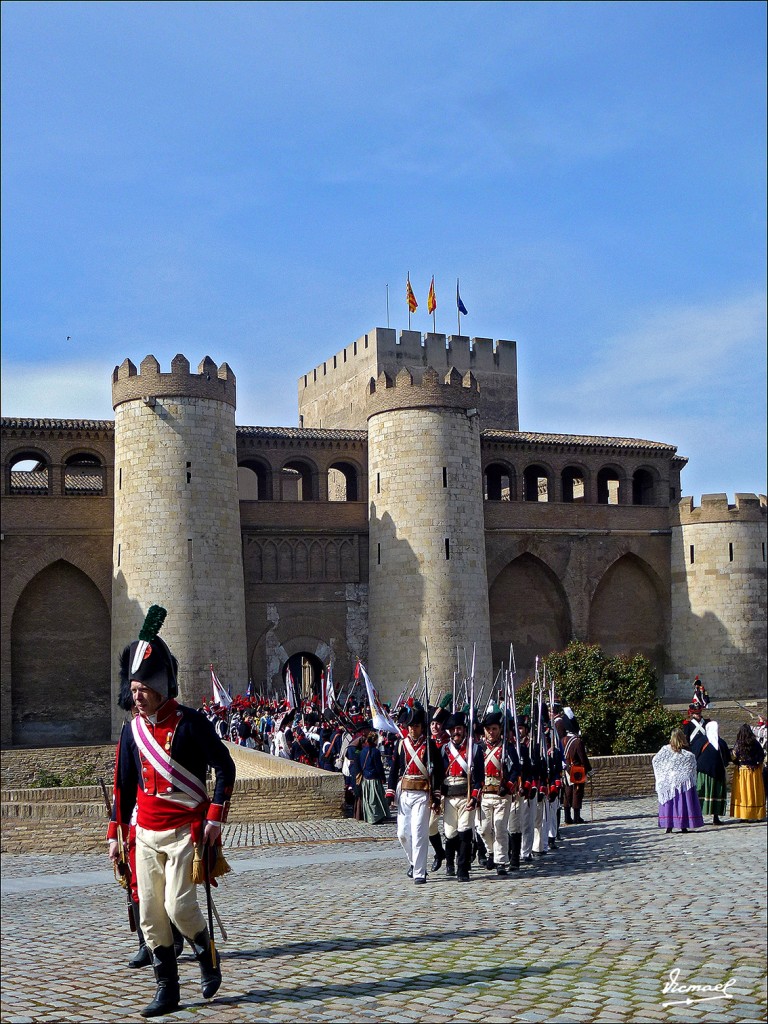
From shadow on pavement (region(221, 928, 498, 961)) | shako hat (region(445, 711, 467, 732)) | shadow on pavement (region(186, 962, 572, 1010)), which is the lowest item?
shadow on pavement (region(221, 928, 498, 961))

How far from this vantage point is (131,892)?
6.42m

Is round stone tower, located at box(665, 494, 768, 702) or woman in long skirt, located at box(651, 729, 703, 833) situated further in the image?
round stone tower, located at box(665, 494, 768, 702)

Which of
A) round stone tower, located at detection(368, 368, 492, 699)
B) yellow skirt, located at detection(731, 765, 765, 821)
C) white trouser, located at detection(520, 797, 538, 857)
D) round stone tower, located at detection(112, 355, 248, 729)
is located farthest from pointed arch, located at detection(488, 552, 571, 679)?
white trouser, located at detection(520, 797, 538, 857)

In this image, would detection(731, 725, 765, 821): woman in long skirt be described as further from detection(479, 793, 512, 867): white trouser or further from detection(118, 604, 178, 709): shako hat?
detection(118, 604, 178, 709): shako hat

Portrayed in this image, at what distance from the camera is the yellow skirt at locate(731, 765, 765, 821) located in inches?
627

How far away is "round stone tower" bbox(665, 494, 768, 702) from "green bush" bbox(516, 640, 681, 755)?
13295 mm

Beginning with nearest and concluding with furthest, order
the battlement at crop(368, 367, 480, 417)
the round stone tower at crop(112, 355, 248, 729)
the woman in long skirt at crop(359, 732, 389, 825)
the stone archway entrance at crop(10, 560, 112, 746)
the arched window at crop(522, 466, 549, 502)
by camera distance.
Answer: the woman in long skirt at crop(359, 732, 389, 825), the round stone tower at crop(112, 355, 248, 729), the stone archway entrance at crop(10, 560, 112, 746), the battlement at crop(368, 367, 480, 417), the arched window at crop(522, 466, 549, 502)

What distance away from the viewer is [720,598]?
37.3 m

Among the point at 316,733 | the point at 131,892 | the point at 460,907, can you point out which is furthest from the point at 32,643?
the point at 131,892

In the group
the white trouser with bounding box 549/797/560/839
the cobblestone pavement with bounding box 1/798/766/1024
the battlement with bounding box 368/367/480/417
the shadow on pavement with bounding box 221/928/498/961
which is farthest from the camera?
the battlement with bounding box 368/367/480/417

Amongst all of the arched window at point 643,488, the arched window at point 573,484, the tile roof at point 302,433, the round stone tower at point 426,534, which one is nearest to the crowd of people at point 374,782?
the round stone tower at point 426,534

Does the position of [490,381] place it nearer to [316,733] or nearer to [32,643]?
[32,643]

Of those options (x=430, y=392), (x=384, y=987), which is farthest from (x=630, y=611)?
(x=384, y=987)

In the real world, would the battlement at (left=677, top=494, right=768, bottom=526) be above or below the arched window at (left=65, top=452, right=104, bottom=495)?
below
